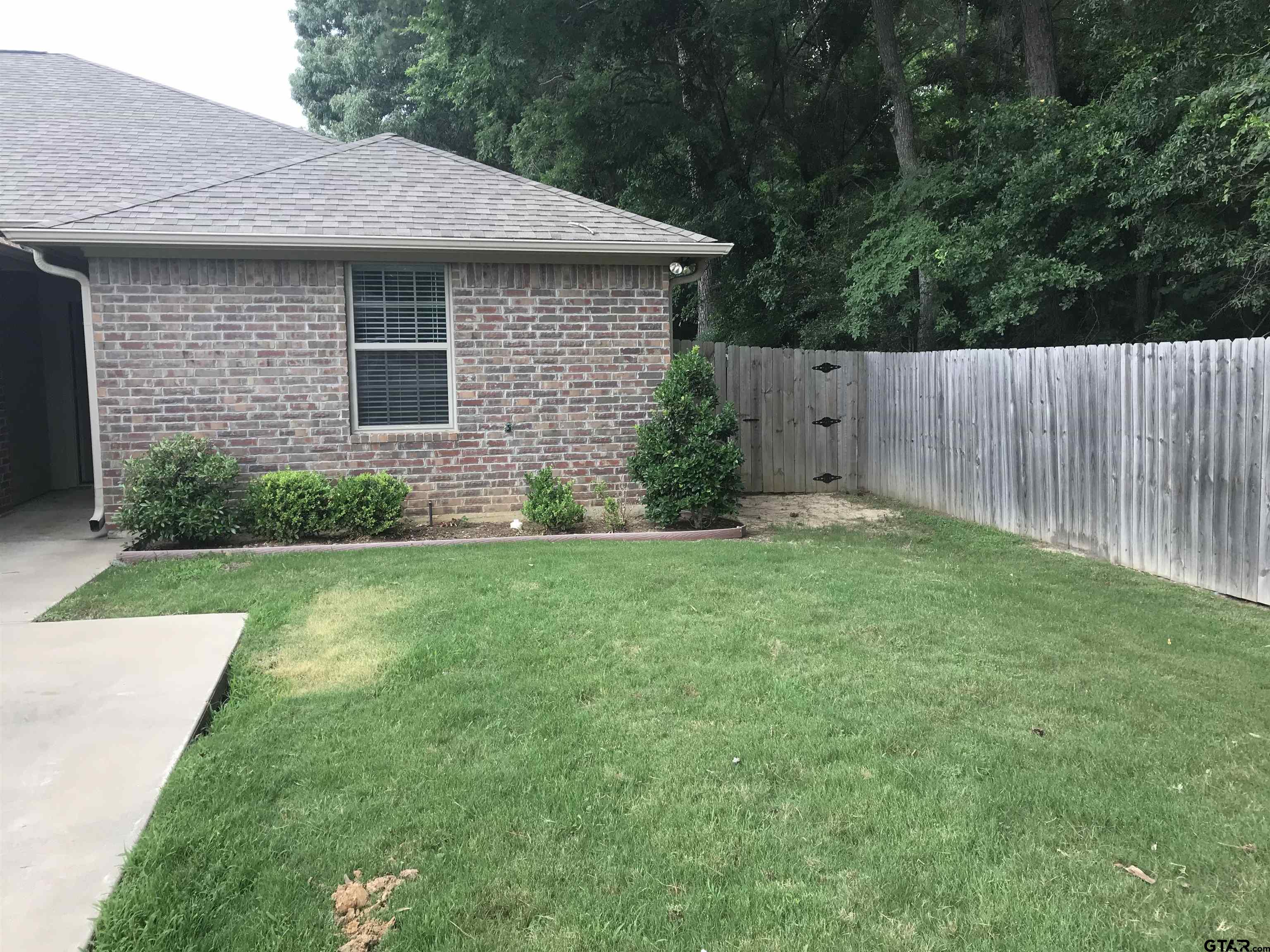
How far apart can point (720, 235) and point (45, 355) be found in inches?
443

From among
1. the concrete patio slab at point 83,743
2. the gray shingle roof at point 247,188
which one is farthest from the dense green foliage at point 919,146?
the concrete patio slab at point 83,743

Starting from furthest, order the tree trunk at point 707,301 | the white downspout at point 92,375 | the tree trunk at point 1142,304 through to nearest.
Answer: the tree trunk at point 707,301, the tree trunk at point 1142,304, the white downspout at point 92,375

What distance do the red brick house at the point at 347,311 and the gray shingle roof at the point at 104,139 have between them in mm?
60

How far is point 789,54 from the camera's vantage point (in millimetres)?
17953

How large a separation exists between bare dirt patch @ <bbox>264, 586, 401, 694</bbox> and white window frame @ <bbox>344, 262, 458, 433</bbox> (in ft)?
10.5

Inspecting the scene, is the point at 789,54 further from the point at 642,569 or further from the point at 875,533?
the point at 642,569

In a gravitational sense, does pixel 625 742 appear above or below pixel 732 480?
below

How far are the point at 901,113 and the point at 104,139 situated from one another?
460 inches

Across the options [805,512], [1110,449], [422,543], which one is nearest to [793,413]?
[805,512]

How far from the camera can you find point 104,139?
1119 centimetres

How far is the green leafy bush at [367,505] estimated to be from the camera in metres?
8.73

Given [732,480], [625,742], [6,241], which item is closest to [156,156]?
[6,241]

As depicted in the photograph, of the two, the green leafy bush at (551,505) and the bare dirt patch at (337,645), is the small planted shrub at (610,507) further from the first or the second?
the bare dirt patch at (337,645)

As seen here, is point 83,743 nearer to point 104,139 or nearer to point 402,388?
point 402,388
